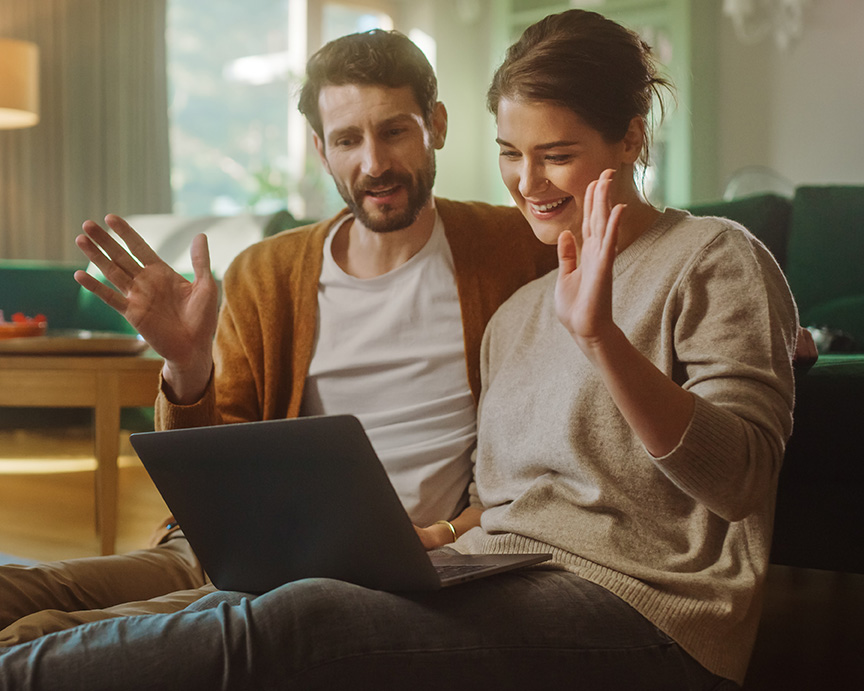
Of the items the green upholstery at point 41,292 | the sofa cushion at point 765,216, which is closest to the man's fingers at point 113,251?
the sofa cushion at point 765,216

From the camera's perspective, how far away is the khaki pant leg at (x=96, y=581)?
1.14 metres

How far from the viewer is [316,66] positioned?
1.46 meters

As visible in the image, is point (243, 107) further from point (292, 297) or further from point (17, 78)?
point (292, 297)

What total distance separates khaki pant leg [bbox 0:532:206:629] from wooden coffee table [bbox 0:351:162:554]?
0.76 metres

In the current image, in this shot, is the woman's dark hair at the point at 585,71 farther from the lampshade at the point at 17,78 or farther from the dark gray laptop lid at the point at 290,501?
the lampshade at the point at 17,78

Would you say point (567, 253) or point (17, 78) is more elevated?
point (17, 78)

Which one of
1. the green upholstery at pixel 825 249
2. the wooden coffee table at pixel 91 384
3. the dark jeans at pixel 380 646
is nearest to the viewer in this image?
the dark jeans at pixel 380 646

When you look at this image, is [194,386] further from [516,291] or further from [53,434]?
[53,434]

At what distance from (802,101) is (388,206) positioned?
427cm

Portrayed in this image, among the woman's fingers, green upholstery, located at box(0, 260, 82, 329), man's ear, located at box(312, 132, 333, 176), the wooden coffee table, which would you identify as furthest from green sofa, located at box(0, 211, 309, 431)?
the woman's fingers

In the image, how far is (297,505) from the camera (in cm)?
89

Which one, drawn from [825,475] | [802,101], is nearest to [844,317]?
[825,475]

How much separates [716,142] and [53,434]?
3899 millimetres

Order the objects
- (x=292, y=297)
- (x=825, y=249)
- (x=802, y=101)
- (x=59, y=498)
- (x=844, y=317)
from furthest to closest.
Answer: (x=802, y=101) → (x=59, y=498) → (x=825, y=249) → (x=844, y=317) → (x=292, y=297)
